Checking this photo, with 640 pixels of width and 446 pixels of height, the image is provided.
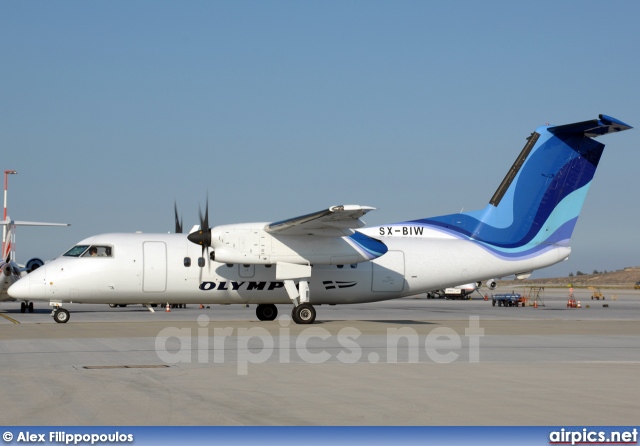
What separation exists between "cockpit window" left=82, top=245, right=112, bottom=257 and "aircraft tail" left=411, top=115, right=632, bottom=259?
37.8 ft

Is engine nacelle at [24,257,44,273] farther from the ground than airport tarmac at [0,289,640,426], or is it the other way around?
engine nacelle at [24,257,44,273]

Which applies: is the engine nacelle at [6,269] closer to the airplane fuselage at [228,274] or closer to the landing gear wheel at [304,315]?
the airplane fuselage at [228,274]

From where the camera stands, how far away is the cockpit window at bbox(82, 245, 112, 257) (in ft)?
88.2

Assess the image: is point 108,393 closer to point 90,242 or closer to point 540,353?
point 540,353

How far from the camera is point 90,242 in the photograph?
2712cm

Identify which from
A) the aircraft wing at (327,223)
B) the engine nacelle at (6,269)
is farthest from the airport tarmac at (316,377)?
the engine nacelle at (6,269)

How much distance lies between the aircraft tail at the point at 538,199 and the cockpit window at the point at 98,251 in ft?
37.8

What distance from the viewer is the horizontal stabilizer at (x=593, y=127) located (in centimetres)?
2734

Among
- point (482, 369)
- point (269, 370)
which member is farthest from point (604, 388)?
point (269, 370)

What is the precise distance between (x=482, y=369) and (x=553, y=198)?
54.8 feet

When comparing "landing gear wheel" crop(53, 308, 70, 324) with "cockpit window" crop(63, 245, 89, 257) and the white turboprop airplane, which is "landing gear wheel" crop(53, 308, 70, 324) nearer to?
the white turboprop airplane

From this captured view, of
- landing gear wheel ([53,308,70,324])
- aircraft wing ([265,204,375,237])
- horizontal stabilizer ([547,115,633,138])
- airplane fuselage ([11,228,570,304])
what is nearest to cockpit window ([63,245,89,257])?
airplane fuselage ([11,228,570,304])

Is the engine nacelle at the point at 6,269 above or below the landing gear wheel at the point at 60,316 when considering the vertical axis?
above

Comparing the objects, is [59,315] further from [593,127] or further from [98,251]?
[593,127]
